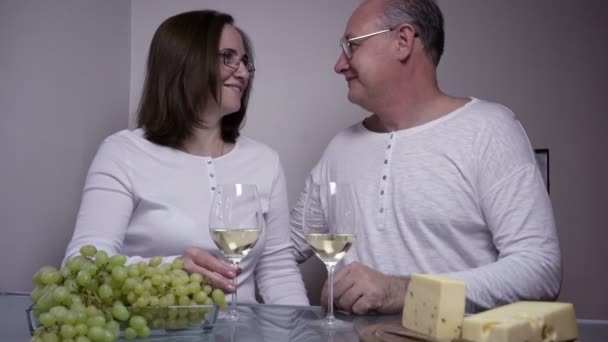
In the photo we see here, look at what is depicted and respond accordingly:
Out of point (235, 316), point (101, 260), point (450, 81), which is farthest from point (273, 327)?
point (450, 81)

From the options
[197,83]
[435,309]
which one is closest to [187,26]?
[197,83]

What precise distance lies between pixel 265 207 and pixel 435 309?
3.30ft

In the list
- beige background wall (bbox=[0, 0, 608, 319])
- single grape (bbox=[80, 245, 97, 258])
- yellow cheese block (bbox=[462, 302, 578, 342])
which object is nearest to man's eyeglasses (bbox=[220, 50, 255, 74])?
beige background wall (bbox=[0, 0, 608, 319])

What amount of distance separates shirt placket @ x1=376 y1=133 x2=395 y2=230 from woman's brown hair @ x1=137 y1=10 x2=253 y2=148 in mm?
528

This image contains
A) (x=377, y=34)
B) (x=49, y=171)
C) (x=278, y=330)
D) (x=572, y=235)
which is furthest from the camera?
(x=572, y=235)

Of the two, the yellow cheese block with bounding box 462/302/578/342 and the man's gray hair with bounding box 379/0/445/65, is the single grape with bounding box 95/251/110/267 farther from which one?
the man's gray hair with bounding box 379/0/445/65

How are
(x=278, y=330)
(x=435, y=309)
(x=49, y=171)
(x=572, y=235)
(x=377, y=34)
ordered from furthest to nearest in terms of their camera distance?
(x=572, y=235) < (x=49, y=171) < (x=377, y=34) < (x=278, y=330) < (x=435, y=309)

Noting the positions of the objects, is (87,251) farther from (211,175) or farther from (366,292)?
(211,175)

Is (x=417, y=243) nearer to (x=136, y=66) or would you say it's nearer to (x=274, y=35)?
(x=274, y=35)

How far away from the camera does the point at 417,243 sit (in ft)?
5.81

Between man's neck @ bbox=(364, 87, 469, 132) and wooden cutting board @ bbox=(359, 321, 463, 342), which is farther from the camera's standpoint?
man's neck @ bbox=(364, 87, 469, 132)

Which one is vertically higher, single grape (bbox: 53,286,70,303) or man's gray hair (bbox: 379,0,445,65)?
man's gray hair (bbox: 379,0,445,65)

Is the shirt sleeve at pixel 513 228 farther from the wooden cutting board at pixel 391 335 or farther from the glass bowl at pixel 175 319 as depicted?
the glass bowl at pixel 175 319

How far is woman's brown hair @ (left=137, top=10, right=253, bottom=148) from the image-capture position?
1.83 m
